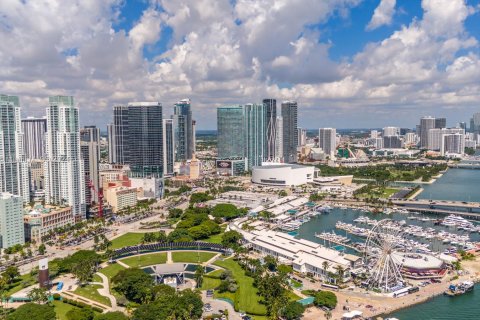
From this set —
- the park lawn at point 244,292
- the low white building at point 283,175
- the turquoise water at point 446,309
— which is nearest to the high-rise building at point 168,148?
the low white building at point 283,175

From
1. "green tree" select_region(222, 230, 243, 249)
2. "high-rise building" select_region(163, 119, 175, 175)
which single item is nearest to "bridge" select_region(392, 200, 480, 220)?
"green tree" select_region(222, 230, 243, 249)

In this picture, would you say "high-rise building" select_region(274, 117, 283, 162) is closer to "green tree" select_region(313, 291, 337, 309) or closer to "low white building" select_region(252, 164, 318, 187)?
"low white building" select_region(252, 164, 318, 187)

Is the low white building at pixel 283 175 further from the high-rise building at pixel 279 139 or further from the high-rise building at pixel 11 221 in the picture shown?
the high-rise building at pixel 11 221

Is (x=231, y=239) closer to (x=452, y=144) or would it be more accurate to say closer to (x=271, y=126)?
(x=271, y=126)

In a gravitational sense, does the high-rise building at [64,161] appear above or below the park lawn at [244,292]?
above

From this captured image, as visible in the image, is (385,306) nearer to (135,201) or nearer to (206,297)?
(206,297)

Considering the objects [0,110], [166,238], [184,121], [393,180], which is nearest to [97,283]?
[166,238]
